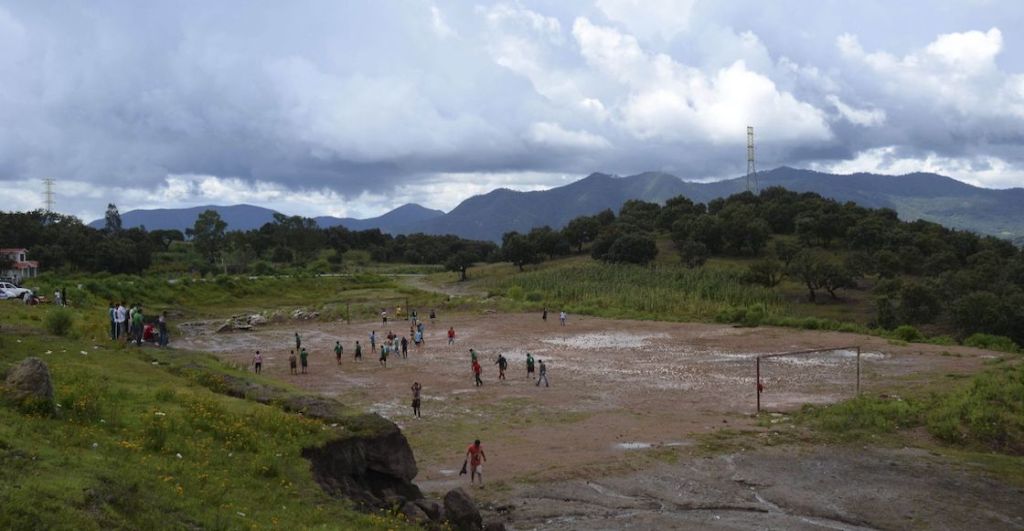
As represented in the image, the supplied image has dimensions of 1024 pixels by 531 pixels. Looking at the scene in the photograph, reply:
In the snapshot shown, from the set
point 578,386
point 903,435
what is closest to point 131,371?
point 578,386

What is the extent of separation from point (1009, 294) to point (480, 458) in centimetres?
5957

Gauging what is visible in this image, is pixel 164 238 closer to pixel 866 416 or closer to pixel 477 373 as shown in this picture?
pixel 477 373

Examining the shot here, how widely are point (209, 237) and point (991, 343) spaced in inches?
4631

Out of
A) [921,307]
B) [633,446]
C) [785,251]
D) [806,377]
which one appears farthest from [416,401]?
[785,251]

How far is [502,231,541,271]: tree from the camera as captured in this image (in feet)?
397

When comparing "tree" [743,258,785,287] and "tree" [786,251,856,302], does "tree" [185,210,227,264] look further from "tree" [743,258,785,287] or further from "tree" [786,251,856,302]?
"tree" [786,251,856,302]

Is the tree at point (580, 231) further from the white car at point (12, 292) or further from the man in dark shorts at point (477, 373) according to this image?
the man in dark shorts at point (477, 373)

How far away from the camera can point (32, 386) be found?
14523 mm

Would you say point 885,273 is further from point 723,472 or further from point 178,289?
point 178,289

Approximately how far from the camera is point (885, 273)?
285ft

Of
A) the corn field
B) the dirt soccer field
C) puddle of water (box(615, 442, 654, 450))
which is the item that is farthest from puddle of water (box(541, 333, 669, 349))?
puddle of water (box(615, 442, 654, 450))

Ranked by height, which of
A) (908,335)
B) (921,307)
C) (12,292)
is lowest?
(908,335)

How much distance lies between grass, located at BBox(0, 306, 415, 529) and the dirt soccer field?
255 inches

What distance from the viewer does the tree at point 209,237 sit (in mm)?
130750
